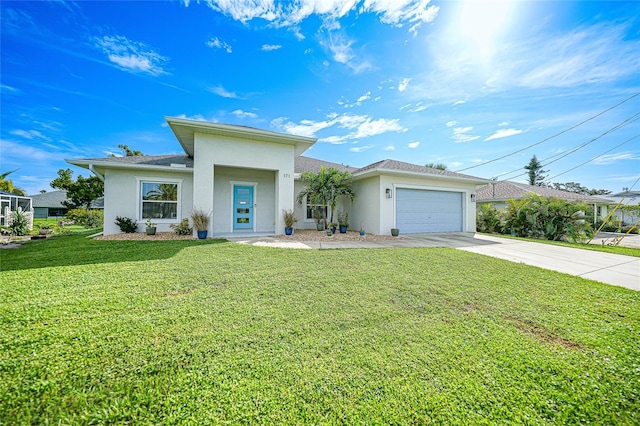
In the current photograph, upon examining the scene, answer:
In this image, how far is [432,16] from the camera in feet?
28.2

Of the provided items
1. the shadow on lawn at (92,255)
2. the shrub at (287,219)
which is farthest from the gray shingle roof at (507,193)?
the shadow on lawn at (92,255)

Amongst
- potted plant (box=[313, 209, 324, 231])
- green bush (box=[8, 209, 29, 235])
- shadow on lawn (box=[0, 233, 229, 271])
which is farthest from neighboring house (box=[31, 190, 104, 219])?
potted plant (box=[313, 209, 324, 231])

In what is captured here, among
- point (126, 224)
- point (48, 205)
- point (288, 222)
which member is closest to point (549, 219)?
point (288, 222)

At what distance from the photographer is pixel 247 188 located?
1112 centimetres

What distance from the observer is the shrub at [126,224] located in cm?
920

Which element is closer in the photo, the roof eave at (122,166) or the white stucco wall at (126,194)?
the roof eave at (122,166)

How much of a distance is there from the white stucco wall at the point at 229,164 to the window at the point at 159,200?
172cm

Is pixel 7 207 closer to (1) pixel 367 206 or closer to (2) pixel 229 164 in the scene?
(2) pixel 229 164

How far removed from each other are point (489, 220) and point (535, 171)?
3504cm

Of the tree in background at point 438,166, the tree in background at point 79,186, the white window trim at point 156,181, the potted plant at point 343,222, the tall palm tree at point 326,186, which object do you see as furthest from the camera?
the tree in background at point 79,186

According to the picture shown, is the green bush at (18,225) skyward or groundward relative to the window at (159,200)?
groundward

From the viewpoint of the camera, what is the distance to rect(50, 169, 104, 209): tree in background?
22.1 metres

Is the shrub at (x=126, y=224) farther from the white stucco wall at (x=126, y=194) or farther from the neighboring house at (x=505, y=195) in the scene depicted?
the neighboring house at (x=505, y=195)

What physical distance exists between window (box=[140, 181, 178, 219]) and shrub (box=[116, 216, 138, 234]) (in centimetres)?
51
